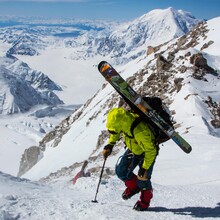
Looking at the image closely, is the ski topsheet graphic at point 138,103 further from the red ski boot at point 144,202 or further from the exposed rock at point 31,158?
the exposed rock at point 31,158

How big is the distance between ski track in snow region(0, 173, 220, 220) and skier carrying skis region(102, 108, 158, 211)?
1.59 feet

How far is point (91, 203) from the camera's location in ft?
29.5

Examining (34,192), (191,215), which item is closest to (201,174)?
(191,215)

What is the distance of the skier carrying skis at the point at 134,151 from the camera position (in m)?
7.92

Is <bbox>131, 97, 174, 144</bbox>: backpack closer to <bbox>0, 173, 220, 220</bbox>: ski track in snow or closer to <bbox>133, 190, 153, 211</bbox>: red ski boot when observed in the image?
<bbox>133, 190, 153, 211</bbox>: red ski boot

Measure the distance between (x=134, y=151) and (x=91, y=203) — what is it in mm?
1708

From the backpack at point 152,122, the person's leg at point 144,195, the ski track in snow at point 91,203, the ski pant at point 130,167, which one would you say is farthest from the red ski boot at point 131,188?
the backpack at point 152,122

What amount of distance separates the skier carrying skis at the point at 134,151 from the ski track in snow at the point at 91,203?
486 mm

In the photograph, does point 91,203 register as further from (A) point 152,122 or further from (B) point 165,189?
(B) point 165,189

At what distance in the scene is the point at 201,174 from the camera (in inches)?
582

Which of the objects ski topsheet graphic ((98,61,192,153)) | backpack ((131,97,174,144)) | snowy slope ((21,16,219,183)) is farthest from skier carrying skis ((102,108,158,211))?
snowy slope ((21,16,219,183))

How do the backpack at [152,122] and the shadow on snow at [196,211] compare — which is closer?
the backpack at [152,122]

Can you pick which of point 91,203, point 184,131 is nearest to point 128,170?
point 91,203

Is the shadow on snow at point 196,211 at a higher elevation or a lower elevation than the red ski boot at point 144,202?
lower
